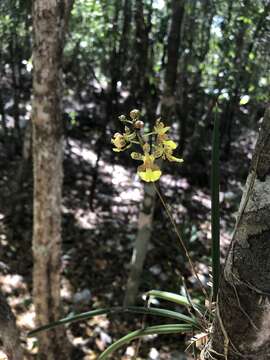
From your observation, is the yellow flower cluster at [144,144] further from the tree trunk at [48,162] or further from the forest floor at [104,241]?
the forest floor at [104,241]

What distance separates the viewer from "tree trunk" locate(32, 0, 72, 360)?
6.49 ft

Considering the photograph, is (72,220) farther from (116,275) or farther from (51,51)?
(51,51)

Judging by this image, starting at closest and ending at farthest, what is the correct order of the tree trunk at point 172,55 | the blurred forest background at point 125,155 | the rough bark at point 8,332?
the rough bark at point 8,332 → the tree trunk at point 172,55 → the blurred forest background at point 125,155

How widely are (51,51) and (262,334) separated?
1575mm

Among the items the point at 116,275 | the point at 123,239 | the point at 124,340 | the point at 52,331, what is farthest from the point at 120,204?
the point at 124,340

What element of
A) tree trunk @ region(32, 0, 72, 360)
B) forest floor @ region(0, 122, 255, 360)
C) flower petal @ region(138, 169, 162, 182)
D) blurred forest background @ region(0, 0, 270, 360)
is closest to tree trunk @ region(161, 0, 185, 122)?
blurred forest background @ region(0, 0, 270, 360)

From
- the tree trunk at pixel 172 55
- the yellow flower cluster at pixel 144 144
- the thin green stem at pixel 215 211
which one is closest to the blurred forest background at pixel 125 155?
the tree trunk at pixel 172 55

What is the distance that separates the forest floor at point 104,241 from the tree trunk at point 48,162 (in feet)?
1.56

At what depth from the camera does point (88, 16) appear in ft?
13.9

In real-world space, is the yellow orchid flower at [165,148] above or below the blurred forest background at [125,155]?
above

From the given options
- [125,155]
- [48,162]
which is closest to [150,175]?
[48,162]

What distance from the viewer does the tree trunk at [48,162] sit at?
198 cm

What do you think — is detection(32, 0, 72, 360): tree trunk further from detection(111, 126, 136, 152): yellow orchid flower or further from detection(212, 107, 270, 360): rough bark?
detection(212, 107, 270, 360): rough bark

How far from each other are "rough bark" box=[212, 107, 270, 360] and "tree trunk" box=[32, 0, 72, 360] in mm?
1464
